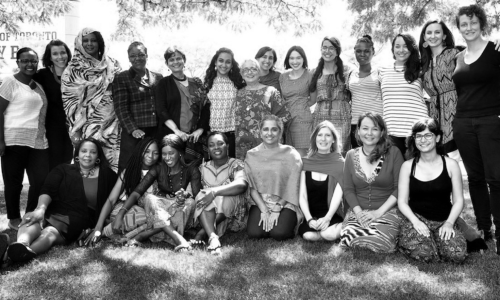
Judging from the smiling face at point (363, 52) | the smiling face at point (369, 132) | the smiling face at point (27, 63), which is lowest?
the smiling face at point (369, 132)

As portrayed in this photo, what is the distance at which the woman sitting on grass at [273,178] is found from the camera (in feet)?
19.1

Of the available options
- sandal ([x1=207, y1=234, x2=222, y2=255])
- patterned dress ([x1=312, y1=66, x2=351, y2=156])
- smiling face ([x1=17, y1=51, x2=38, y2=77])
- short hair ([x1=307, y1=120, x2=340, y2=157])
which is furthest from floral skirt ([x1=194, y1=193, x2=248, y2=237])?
smiling face ([x1=17, y1=51, x2=38, y2=77])

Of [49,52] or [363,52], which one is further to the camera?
[49,52]

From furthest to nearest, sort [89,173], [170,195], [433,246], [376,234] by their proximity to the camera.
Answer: [170,195] < [89,173] < [376,234] < [433,246]

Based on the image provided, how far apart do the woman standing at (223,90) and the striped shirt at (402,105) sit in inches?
76.0

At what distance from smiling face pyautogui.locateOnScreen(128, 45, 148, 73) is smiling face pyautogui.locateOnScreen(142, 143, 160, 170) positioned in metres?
1.13

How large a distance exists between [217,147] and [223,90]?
0.97 meters

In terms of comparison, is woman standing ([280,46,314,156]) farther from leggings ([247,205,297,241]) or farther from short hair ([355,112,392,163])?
short hair ([355,112,392,163])

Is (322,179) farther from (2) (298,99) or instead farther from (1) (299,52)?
(1) (299,52)

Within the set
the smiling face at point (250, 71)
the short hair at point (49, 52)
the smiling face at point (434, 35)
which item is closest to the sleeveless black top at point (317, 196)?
the smiling face at point (250, 71)

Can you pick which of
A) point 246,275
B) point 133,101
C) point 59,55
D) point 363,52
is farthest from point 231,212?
point 59,55

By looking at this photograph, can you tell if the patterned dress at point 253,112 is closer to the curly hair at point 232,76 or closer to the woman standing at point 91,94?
the curly hair at point 232,76

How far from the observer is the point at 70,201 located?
5.52 m

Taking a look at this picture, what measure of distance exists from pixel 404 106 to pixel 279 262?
2452 mm
